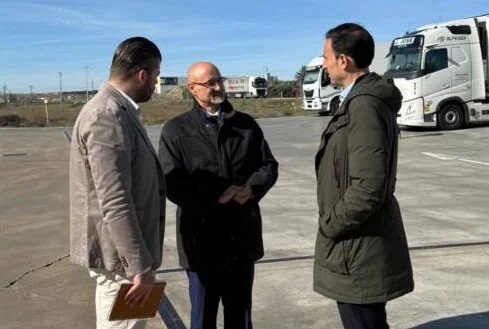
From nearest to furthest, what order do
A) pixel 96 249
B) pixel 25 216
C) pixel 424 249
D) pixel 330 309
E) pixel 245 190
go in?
pixel 96 249 → pixel 245 190 → pixel 330 309 → pixel 424 249 → pixel 25 216

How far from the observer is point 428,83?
20609 mm

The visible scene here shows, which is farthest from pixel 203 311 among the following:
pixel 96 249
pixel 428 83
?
pixel 428 83

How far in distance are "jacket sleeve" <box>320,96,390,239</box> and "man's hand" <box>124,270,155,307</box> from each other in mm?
886

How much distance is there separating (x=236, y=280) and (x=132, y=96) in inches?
54.7

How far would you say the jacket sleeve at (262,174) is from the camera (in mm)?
3623

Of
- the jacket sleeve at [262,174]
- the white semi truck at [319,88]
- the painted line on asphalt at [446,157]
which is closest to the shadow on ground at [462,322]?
the jacket sleeve at [262,174]

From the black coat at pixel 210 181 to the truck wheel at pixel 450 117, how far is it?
18.9 m

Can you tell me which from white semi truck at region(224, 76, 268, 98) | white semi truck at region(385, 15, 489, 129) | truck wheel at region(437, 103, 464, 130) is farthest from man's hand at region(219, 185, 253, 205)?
white semi truck at region(224, 76, 268, 98)

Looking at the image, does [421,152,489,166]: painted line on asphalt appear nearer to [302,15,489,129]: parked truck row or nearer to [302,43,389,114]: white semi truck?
[302,15,489,129]: parked truck row

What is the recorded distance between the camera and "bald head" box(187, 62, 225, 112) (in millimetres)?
3551

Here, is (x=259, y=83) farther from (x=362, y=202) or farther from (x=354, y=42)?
(x=362, y=202)

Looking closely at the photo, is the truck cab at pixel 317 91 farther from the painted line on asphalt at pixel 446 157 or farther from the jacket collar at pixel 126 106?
the jacket collar at pixel 126 106

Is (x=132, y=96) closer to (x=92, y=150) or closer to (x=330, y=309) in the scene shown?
(x=92, y=150)

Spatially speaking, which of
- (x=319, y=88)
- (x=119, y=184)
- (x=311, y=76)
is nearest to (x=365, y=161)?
(x=119, y=184)
